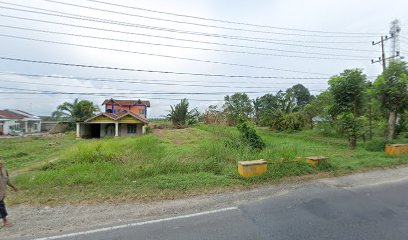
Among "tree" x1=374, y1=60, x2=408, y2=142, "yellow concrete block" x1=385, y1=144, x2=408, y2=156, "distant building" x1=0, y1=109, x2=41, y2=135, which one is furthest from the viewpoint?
"distant building" x1=0, y1=109, x2=41, y2=135

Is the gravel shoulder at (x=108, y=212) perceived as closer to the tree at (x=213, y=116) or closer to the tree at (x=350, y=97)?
the tree at (x=350, y=97)

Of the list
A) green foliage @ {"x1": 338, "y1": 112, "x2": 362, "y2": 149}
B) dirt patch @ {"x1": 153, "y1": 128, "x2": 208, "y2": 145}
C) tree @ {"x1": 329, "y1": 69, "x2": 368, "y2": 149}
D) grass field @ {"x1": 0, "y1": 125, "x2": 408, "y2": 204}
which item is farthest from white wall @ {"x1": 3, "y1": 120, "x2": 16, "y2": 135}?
green foliage @ {"x1": 338, "y1": 112, "x2": 362, "y2": 149}

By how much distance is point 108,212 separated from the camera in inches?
172

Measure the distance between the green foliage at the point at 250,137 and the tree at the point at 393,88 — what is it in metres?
6.19

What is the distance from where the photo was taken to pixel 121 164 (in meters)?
8.25

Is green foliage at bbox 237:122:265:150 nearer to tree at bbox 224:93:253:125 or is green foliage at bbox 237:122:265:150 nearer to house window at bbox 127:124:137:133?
house window at bbox 127:124:137:133

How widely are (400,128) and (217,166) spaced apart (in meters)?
13.8

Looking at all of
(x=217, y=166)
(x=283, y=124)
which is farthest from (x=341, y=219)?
(x=283, y=124)

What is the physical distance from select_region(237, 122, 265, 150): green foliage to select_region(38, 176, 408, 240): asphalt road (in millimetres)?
6305

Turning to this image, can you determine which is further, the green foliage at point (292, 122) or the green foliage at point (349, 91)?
the green foliage at point (292, 122)

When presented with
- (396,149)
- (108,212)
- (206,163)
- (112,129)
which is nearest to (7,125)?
(112,129)

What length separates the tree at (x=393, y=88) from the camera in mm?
10242

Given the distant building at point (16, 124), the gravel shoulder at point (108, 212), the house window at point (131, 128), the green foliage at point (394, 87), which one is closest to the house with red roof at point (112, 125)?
the house window at point (131, 128)

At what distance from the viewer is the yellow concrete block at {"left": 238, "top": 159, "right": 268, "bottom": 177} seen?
6.31 metres
